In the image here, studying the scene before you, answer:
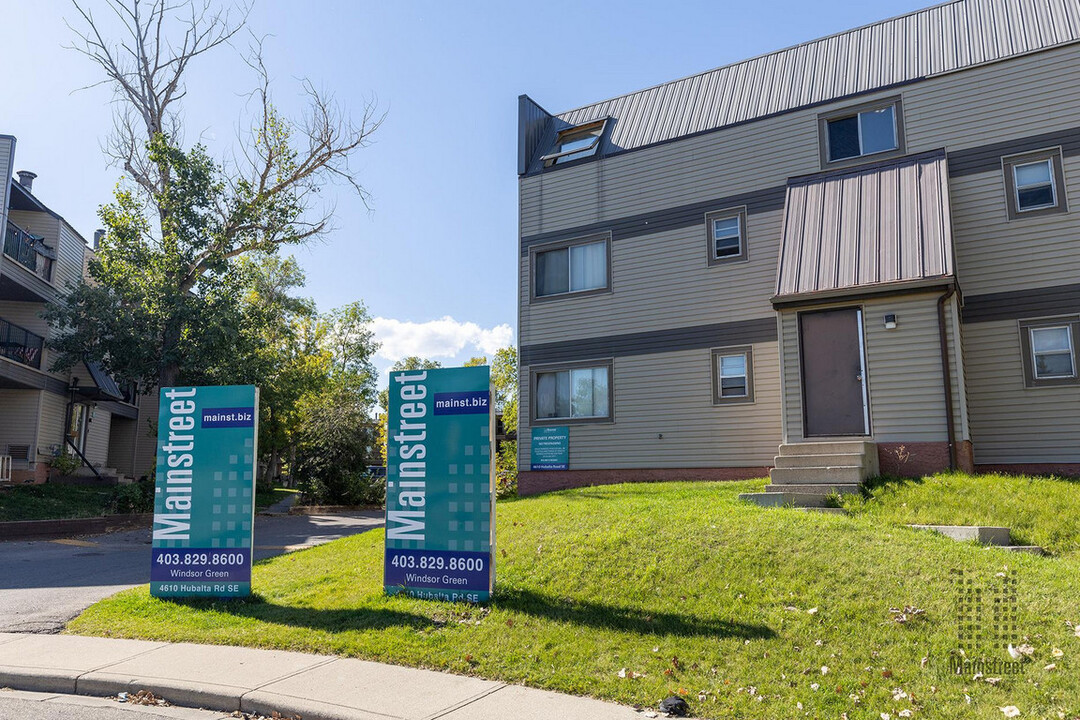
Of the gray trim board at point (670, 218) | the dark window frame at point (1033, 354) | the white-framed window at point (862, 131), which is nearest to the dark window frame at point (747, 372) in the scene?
the gray trim board at point (670, 218)

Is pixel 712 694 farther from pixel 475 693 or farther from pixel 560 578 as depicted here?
pixel 560 578

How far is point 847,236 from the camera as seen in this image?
14109mm

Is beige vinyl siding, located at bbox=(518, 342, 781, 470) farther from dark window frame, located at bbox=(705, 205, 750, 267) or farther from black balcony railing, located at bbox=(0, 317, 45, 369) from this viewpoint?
black balcony railing, located at bbox=(0, 317, 45, 369)

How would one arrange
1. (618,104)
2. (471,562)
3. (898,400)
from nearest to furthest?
(471,562) → (898,400) → (618,104)

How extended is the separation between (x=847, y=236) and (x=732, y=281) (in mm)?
3016

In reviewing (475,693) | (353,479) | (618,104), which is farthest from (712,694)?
(353,479)

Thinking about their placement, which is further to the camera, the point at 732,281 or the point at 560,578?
the point at 732,281

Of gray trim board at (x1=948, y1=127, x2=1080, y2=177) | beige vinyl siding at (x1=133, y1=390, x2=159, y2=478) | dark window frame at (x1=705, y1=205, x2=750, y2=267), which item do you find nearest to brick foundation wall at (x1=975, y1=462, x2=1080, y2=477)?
gray trim board at (x1=948, y1=127, x2=1080, y2=177)

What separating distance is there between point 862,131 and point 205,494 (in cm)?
1414

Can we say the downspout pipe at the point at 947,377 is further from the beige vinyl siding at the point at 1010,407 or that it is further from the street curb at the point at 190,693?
the street curb at the point at 190,693

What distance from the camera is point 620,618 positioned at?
704 centimetres

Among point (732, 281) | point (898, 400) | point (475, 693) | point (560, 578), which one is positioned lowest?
point (475, 693)

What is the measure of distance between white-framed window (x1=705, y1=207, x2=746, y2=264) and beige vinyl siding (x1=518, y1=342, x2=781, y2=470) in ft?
6.99

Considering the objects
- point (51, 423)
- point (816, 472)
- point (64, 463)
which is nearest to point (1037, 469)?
point (816, 472)
